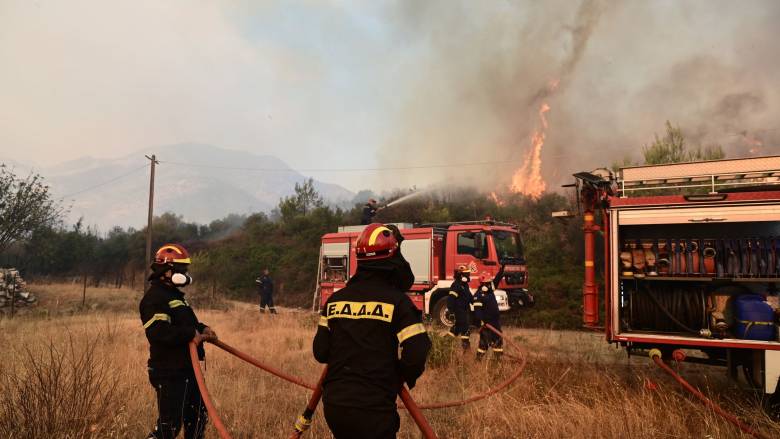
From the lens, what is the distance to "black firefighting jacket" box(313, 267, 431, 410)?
2729 mm

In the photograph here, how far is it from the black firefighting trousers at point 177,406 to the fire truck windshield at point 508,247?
33.8 feet

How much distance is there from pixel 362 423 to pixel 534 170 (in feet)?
111

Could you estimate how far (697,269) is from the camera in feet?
20.4

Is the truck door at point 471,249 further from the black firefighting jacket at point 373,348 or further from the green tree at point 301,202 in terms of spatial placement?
the green tree at point 301,202

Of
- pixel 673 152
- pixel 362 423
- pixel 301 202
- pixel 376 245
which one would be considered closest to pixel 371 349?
pixel 362 423

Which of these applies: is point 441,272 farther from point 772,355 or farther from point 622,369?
point 772,355

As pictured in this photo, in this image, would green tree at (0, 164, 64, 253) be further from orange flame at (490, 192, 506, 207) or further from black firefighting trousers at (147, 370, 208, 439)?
orange flame at (490, 192, 506, 207)

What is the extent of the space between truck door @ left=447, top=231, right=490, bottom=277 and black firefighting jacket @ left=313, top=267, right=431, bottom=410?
36.1 ft

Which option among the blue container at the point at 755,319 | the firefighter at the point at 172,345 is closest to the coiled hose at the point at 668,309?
the blue container at the point at 755,319

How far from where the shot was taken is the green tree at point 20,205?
1759 cm

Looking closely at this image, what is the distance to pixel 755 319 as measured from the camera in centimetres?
566

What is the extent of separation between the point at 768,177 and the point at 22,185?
2178 cm

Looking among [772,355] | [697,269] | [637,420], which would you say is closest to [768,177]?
[697,269]

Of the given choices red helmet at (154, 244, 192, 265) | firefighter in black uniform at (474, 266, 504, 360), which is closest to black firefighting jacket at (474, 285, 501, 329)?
firefighter in black uniform at (474, 266, 504, 360)
